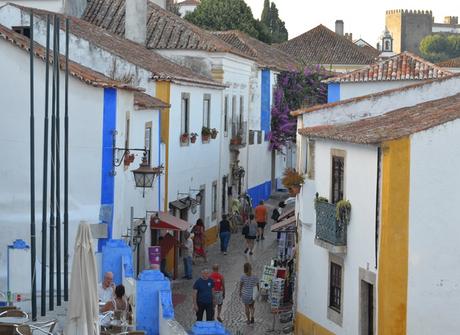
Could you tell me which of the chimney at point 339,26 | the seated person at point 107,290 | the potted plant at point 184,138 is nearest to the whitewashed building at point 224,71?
the potted plant at point 184,138

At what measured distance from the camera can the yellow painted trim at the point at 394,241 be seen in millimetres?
18844

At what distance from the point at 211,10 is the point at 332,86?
40477mm

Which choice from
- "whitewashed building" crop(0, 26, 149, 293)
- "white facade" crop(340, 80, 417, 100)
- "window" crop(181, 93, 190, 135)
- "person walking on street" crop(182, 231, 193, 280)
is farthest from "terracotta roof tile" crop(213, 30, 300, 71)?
"whitewashed building" crop(0, 26, 149, 293)

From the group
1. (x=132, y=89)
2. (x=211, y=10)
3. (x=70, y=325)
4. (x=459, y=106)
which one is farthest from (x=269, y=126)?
(x=70, y=325)

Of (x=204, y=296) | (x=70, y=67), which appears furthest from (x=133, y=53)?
(x=204, y=296)

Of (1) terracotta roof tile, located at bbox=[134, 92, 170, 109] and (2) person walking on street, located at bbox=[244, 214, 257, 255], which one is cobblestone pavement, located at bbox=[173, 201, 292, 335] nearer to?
(2) person walking on street, located at bbox=[244, 214, 257, 255]

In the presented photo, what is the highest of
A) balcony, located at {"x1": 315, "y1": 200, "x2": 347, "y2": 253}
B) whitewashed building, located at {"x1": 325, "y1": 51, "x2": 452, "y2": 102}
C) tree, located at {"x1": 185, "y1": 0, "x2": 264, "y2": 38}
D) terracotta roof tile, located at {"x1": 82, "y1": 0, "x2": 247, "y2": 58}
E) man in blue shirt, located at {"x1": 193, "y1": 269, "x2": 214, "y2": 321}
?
tree, located at {"x1": 185, "y1": 0, "x2": 264, "y2": 38}

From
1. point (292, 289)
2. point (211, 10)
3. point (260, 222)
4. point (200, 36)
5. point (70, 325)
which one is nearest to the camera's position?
point (70, 325)

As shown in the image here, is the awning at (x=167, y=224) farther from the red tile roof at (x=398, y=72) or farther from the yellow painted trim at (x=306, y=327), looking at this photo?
the red tile roof at (x=398, y=72)

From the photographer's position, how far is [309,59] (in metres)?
74.3

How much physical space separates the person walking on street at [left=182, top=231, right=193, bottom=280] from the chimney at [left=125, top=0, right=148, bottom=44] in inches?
386

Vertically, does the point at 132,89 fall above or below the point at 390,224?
above

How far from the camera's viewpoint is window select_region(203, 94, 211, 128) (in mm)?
36250

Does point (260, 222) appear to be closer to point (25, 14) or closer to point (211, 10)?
point (25, 14)
